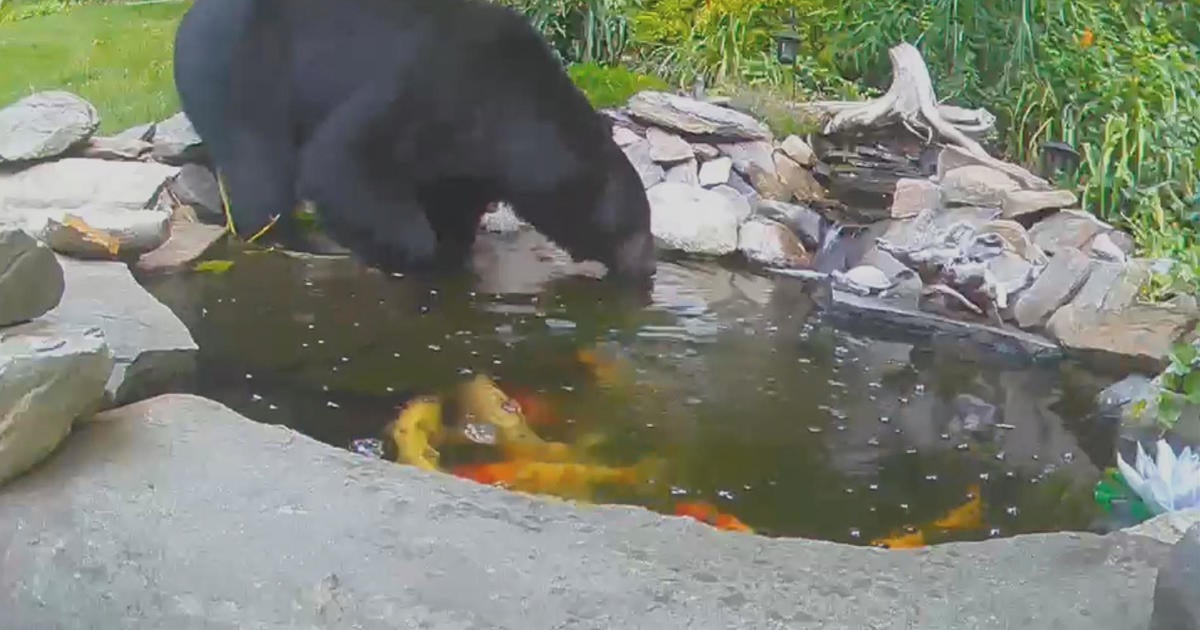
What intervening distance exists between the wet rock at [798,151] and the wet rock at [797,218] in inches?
23.0

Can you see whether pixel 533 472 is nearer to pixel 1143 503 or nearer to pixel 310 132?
pixel 1143 503

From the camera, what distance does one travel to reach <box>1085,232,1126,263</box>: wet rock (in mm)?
4816

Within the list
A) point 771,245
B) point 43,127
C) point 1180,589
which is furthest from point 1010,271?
point 43,127

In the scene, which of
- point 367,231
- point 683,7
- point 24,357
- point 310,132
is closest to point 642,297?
point 367,231

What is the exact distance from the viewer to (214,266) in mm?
4508

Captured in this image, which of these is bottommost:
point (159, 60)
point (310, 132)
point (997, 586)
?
point (159, 60)

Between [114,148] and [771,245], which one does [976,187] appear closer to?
[771,245]

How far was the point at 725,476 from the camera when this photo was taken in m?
2.93

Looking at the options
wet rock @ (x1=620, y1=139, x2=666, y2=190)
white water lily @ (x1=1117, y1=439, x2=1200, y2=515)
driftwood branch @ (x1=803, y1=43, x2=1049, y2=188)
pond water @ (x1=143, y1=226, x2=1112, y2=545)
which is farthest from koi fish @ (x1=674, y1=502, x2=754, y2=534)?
driftwood branch @ (x1=803, y1=43, x2=1049, y2=188)

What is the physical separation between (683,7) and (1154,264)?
3779 millimetres

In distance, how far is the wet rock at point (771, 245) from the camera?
5.15 metres

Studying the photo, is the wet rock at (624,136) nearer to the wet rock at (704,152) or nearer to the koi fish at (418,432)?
the wet rock at (704,152)

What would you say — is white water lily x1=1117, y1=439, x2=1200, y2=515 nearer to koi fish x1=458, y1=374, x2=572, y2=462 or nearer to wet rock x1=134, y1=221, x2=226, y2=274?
koi fish x1=458, y1=374, x2=572, y2=462

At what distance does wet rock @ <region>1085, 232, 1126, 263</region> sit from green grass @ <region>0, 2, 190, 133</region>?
12.7 ft
